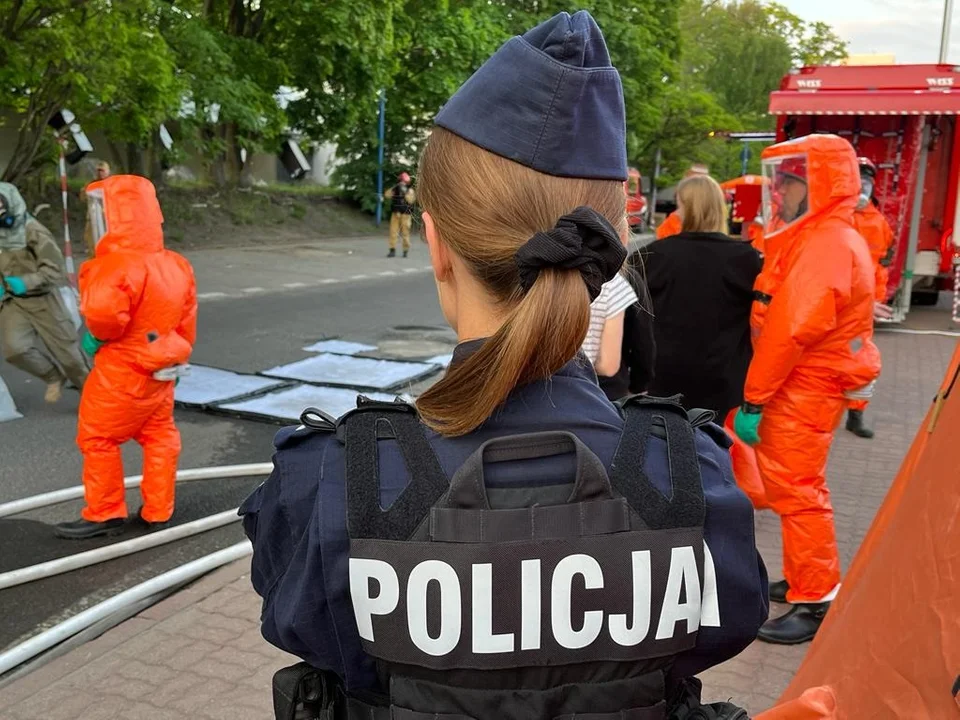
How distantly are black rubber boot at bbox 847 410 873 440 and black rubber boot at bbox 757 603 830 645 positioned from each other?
4.04m

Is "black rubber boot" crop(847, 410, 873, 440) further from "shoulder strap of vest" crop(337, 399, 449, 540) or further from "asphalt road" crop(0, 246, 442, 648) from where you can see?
"shoulder strap of vest" crop(337, 399, 449, 540)

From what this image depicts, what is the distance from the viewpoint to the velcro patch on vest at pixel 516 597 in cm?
127

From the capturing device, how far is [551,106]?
1307 millimetres

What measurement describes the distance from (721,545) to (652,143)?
42.1 metres

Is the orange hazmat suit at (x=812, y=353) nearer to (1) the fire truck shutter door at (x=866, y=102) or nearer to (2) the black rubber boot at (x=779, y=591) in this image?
(2) the black rubber boot at (x=779, y=591)

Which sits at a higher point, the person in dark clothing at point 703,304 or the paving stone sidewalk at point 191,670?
the person in dark clothing at point 703,304

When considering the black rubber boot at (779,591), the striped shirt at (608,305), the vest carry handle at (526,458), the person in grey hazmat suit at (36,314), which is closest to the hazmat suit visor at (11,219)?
the person in grey hazmat suit at (36,314)

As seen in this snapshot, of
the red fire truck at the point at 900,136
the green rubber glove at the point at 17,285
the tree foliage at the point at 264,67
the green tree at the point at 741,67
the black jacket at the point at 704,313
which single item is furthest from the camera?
the green tree at the point at 741,67

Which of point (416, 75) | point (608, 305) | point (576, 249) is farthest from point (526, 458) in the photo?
point (416, 75)

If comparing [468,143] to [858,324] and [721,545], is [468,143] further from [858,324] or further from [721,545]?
[858,324]

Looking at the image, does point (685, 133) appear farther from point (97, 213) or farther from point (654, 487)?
point (654, 487)

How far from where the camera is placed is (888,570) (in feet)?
7.13

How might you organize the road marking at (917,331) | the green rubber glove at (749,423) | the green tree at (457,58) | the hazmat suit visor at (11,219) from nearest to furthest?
the green rubber glove at (749,423) < the hazmat suit visor at (11,219) < the road marking at (917,331) < the green tree at (457,58)

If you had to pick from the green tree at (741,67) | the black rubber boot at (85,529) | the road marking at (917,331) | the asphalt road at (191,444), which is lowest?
the road marking at (917,331)
